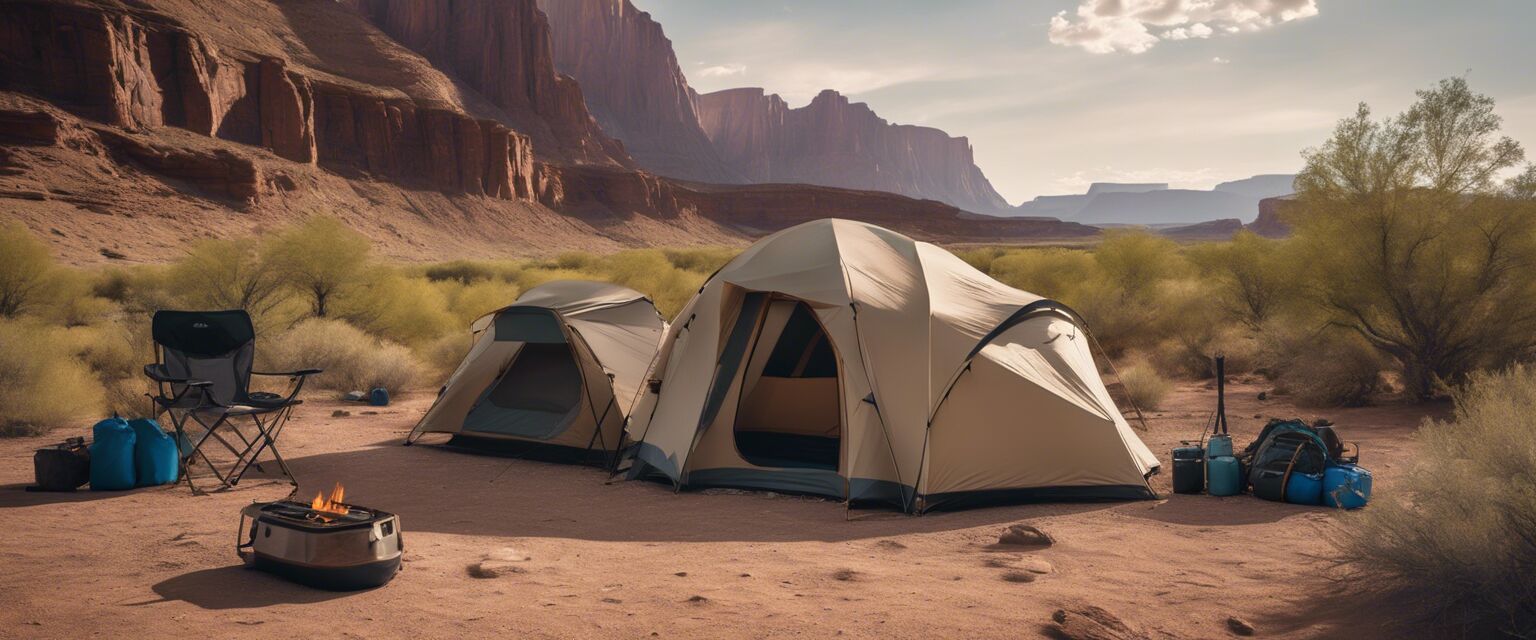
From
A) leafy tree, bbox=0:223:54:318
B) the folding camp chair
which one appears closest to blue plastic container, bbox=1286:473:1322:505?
the folding camp chair

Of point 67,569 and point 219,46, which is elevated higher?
point 219,46

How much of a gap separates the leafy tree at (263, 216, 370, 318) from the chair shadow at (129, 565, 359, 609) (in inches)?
606

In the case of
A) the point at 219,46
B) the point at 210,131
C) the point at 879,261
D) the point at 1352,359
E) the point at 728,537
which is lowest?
the point at 728,537

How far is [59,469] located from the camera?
25.2 ft

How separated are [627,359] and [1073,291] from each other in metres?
16.1

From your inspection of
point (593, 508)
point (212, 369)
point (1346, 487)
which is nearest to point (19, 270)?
point (212, 369)

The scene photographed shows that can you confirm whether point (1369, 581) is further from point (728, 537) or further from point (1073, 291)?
point (1073, 291)

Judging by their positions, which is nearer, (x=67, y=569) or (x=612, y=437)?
(x=67, y=569)

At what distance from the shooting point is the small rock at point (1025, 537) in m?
6.52

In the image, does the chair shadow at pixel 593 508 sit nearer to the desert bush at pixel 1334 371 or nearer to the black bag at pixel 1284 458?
the black bag at pixel 1284 458

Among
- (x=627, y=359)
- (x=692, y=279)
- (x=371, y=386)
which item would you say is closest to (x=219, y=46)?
(x=692, y=279)

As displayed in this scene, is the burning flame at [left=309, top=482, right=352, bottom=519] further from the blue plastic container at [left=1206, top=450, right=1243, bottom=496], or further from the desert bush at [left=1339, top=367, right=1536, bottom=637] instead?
the blue plastic container at [left=1206, top=450, right=1243, bottom=496]

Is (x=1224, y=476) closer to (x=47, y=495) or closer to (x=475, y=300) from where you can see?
(x=47, y=495)

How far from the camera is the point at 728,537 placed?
22.5 feet
